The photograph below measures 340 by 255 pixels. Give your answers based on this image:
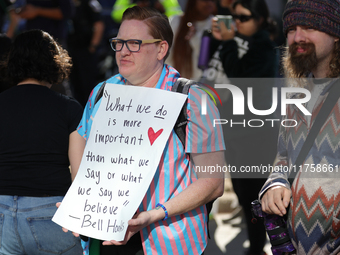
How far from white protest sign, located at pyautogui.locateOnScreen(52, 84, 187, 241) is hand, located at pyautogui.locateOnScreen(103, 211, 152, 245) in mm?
29

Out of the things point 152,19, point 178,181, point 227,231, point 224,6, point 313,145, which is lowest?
point 227,231

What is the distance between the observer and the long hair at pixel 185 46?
4234 millimetres

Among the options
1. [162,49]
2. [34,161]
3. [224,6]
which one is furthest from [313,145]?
[224,6]

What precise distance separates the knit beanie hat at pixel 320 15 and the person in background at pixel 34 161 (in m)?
1.22

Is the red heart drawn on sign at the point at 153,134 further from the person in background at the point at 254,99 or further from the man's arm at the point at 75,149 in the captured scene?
the person in background at the point at 254,99

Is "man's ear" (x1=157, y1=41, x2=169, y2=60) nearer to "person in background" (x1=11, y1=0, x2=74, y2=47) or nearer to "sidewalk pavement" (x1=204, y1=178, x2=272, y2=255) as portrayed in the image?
"sidewalk pavement" (x1=204, y1=178, x2=272, y2=255)

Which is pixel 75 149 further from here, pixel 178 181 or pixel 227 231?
pixel 227 231

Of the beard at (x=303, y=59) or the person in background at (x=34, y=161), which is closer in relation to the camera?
the beard at (x=303, y=59)

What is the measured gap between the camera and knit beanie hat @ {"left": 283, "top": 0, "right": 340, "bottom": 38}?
2084 mm

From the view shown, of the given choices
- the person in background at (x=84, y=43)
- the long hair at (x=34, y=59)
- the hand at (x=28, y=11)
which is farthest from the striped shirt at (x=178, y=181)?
the person in background at (x=84, y=43)

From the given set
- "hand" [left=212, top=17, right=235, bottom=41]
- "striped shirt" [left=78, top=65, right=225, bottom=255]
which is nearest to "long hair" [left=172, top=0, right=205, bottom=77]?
"hand" [left=212, top=17, right=235, bottom=41]

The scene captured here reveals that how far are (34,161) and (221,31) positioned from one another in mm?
2200

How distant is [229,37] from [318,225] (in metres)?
2.32

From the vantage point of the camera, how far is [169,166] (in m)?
2.00
